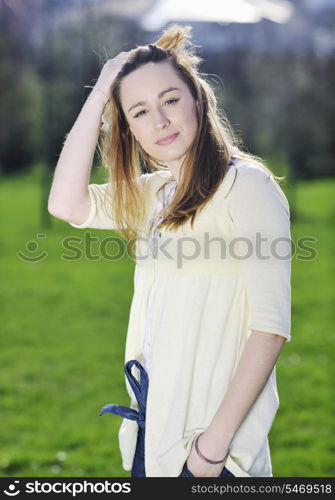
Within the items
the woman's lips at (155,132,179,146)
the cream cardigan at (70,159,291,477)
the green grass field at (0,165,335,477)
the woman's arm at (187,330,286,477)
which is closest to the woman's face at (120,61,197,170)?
the woman's lips at (155,132,179,146)

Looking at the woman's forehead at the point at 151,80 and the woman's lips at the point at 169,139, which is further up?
the woman's forehead at the point at 151,80

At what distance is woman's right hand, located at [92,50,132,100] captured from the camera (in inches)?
65.2

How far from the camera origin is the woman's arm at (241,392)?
1.46 m

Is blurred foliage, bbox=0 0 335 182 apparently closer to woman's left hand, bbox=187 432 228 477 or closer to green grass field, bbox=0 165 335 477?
green grass field, bbox=0 165 335 477

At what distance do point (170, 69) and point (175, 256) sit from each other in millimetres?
423

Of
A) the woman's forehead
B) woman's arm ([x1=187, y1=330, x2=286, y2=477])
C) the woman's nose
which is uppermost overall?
the woman's forehead

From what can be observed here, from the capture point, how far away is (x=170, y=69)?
1626mm

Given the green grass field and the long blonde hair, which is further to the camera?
the green grass field

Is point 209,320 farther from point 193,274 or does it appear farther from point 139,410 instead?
point 139,410

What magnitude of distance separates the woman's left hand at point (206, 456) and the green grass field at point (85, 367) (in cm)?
189

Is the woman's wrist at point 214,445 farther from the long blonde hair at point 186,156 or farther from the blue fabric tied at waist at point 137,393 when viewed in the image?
the long blonde hair at point 186,156

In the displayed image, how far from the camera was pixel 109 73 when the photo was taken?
167cm

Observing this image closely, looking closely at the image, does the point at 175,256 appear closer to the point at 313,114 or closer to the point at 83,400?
the point at 83,400

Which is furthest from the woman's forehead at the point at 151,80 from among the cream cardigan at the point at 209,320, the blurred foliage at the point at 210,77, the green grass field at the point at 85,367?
the blurred foliage at the point at 210,77
